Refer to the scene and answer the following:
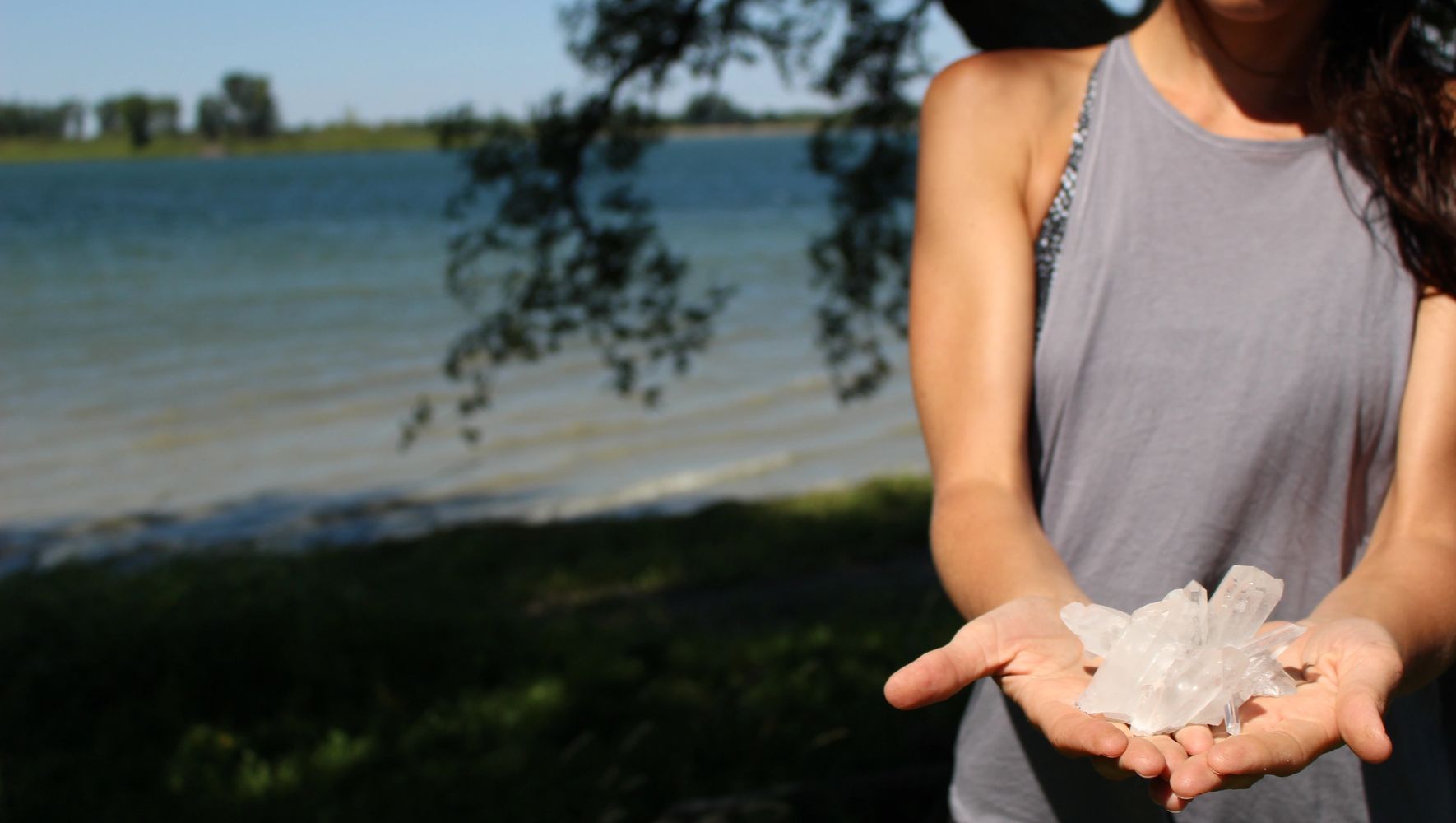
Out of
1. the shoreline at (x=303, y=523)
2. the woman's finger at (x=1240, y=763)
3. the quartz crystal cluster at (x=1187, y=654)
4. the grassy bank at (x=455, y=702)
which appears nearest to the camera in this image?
the woman's finger at (x=1240, y=763)

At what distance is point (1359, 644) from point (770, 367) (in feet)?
46.5

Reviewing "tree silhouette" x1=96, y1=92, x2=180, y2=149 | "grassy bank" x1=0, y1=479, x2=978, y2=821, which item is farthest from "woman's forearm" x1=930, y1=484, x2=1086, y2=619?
"tree silhouette" x1=96, y1=92, x2=180, y2=149

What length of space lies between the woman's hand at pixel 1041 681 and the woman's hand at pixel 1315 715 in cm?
4

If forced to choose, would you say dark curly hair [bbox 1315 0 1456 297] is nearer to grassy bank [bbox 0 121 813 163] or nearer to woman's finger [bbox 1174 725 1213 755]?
woman's finger [bbox 1174 725 1213 755]

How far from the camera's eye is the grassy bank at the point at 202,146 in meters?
124

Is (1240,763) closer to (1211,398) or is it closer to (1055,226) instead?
(1211,398)

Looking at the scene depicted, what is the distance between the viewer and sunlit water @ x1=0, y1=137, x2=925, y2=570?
34.9ft

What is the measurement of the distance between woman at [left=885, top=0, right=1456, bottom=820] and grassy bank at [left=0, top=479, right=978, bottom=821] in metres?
2.14

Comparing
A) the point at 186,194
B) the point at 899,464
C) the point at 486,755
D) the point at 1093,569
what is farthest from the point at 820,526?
the point at 186,194

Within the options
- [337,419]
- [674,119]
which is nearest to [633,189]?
[674,119]

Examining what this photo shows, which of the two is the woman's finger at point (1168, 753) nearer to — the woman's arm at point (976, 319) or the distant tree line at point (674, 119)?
the woman's arm at point (976, 319)

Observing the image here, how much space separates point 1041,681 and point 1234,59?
93 cm

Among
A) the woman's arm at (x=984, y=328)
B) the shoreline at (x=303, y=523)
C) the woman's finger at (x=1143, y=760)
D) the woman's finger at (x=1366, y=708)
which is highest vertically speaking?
the woman's arm at (x=984, y=328)

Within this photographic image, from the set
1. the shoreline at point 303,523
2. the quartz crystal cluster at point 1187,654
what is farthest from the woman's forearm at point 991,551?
the shoreline at point 303,523
